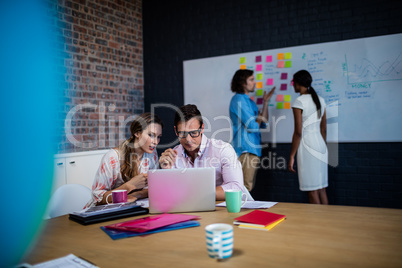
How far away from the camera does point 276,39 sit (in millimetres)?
3855

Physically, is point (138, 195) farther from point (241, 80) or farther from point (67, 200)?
point (241, 80)

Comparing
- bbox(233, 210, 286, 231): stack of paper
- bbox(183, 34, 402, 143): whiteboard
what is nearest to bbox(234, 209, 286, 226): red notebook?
bbox(233, 210, 286, 231): stack of paper

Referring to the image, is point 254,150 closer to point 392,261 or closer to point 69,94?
point 69,94

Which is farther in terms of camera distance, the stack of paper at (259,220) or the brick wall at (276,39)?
the brick wall at (276,39)

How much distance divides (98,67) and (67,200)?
2.45 metres

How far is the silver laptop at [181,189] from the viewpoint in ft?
5.06

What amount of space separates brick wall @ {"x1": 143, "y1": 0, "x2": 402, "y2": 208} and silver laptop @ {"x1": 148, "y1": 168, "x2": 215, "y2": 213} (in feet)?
8.02

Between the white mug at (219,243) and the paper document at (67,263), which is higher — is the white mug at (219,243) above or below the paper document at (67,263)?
above

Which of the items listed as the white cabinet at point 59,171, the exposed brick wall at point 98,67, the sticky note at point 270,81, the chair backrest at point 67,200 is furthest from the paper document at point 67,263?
the sticky note at point 270,81

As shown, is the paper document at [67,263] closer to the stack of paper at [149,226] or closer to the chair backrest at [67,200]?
the stack of paper at [149,226]

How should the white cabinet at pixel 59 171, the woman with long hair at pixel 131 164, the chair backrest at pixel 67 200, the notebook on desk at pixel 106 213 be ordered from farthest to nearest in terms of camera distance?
the white cabinet at pixel 59 171
the woman with long hair at pixel 131 164
the chair backrest at pixel 67 200
the notebook on desk at pixel 106 213

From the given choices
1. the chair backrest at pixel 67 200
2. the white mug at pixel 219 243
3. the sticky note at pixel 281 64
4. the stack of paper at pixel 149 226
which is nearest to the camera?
the white mug at pixel 219 243

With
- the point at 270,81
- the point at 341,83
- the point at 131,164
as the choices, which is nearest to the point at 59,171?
the point at 131,164

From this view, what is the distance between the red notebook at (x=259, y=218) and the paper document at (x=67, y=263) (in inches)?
23.5
